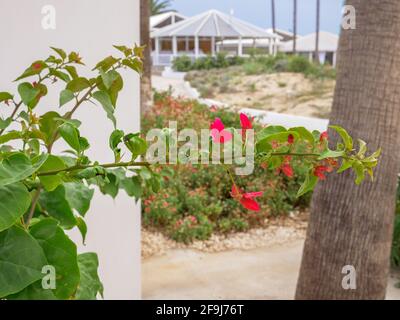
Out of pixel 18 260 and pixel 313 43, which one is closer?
pixel 18 260

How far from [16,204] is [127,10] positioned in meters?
1.43

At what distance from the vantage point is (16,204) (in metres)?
0.70

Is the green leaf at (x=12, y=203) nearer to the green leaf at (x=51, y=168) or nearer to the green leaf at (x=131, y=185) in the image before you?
the green leaf at (x=51, y=168)

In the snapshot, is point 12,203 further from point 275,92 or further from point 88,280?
point 275,92

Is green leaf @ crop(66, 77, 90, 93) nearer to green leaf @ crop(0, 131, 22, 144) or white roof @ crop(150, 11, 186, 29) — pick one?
green leaf @ crop(0, 131, 22, 144)

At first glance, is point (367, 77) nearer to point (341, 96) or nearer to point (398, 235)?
point (341, 96)

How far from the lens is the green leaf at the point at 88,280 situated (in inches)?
41.5

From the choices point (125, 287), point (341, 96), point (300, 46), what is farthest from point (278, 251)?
point (300, 46)

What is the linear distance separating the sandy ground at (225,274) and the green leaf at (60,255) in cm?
324

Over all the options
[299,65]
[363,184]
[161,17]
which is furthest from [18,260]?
[161,17]

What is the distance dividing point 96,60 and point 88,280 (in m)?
1.02

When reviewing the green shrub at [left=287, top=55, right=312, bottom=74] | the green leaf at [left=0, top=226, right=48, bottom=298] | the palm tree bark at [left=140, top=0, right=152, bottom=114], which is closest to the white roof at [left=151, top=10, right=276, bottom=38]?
the green shrub at [left=287, top=55, right=312, bottom=74]

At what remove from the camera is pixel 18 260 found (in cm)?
74

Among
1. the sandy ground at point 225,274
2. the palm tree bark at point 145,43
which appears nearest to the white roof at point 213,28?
the palm tree bark at point 145,43
